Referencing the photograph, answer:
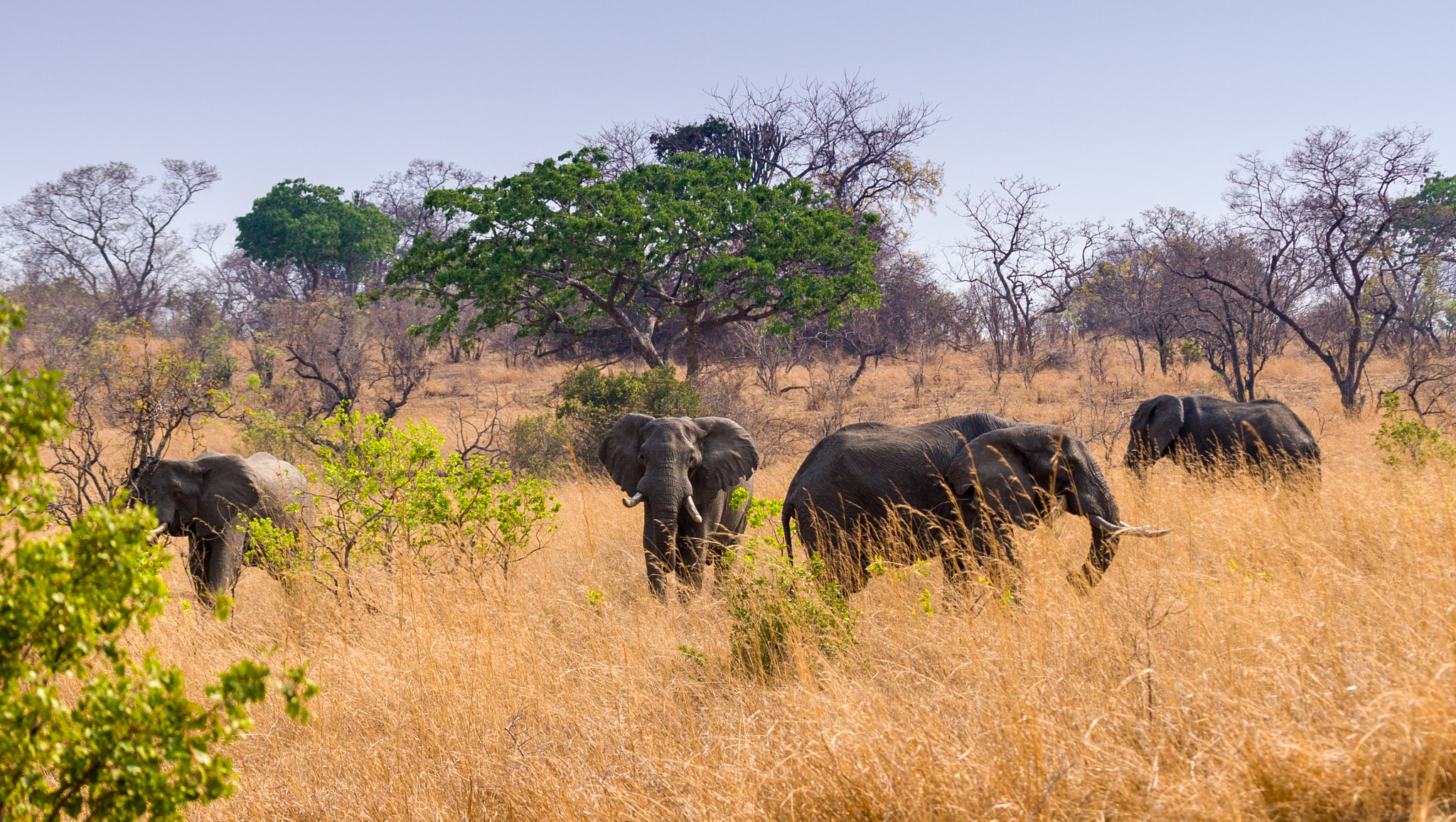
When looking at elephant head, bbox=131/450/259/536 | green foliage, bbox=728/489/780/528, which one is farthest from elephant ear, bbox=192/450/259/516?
green foliage, bbox=728/489/780/528

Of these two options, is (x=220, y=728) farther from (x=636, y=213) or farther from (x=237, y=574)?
(x=636, y=213)

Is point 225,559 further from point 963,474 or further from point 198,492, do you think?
point 963,474

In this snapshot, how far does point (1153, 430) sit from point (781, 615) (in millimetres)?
7298

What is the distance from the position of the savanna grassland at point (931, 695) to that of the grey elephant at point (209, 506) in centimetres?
97

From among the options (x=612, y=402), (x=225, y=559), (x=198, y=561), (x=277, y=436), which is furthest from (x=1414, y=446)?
(x=277, y=436)

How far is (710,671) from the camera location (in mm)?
4594

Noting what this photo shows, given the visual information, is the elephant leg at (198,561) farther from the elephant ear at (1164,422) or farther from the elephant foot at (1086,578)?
the elephant ear at (1164,422)

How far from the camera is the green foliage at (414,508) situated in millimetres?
6133

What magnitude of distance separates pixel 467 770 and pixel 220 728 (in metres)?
1.93

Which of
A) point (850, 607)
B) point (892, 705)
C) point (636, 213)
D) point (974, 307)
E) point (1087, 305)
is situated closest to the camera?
point (892, 705)

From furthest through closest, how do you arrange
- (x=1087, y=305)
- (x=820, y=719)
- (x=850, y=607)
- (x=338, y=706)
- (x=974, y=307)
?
(x=1087, y=305) < (x=974, y=307) < (x=850, y=607) < (x=338, y=706) < (x=820, y=719)

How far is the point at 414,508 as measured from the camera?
241 inches

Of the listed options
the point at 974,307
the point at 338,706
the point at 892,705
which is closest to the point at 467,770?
the point at 338,706

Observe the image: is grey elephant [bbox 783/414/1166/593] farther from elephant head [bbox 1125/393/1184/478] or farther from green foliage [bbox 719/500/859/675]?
elephant head [bbox 1125/393/1184/478]
